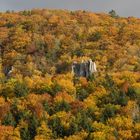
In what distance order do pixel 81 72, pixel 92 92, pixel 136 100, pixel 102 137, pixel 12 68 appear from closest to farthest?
pixel 102 137 → pixel 136 100 → pixel 92 92 → pixel 81 72 → pixel 12 68

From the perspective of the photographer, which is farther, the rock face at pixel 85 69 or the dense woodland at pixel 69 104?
the rock face at pixel 85 69

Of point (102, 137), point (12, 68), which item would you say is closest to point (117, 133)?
point (102, 137)

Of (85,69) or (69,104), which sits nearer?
(69,104)

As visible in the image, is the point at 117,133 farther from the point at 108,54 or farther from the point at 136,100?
the point at 108,54

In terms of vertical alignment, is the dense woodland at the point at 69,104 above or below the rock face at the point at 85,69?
below

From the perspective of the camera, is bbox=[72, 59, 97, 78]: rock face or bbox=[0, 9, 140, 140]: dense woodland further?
bbox=[72, 59, 97, 78]: rock face

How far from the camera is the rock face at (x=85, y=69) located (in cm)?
17718

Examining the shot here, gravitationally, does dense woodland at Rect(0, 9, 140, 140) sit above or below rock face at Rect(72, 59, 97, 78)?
below

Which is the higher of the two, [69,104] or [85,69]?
[85,69]

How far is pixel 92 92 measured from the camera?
167875 millimetres

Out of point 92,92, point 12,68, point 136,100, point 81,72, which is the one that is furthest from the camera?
point 12,68

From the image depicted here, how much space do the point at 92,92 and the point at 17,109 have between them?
57.4 feet

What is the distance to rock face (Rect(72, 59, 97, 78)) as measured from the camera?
177m

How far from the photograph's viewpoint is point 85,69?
585ft
